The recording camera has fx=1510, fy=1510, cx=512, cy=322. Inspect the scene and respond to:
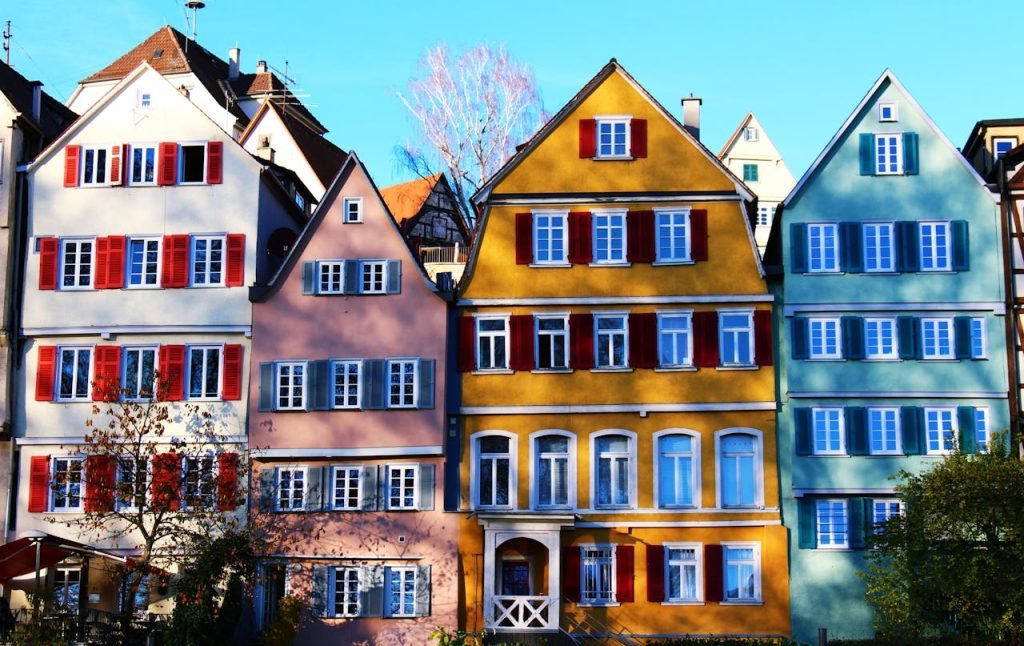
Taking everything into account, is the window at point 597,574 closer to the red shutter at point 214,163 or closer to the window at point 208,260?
the window at point 208,260

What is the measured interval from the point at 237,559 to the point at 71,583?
6.61 meters

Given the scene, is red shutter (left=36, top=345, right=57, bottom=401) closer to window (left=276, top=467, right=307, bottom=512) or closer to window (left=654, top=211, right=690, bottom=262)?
window (left=276, top=467, right=307, bottom=512)

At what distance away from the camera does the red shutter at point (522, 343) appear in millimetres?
44625

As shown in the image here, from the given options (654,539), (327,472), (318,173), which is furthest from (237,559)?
(318,173)

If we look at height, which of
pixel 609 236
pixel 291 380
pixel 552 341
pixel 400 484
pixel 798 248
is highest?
pixel 609 236

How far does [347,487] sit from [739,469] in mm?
11473

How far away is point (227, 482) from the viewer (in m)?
43.7

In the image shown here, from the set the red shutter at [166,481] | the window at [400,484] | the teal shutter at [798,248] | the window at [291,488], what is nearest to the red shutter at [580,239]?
the teal shutter at [798,248]

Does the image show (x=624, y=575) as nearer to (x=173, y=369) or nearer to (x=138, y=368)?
(x=173, y=369)

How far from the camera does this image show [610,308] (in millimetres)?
44906

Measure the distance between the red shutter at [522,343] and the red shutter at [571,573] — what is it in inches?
215

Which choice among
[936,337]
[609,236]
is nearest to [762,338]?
[936,337]

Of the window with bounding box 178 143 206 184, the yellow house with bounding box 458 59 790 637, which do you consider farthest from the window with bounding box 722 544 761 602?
the window with bounding box 178 143 206 184

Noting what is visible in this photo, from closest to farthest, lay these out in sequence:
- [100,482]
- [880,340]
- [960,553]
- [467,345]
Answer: [960,553], [100,482], [880,340], [467,345]
